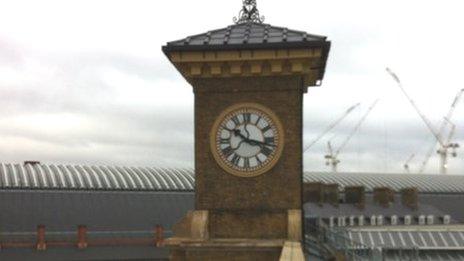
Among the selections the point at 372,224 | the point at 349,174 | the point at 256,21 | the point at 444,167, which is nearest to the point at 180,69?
the point at 256,21

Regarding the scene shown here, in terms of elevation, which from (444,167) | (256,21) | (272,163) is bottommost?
(444,167)

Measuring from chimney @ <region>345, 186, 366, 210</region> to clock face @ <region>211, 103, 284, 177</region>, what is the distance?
56.4 m

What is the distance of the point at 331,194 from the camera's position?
228 ft

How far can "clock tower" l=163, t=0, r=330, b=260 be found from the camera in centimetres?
1459

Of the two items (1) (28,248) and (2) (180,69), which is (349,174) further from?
(2) (180,69)

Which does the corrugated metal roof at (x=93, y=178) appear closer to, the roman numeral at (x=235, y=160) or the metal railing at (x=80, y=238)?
the metal railing at (x=80, y=238)

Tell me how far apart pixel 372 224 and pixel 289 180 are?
176 feet

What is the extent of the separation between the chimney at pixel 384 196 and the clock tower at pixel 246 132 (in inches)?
2299

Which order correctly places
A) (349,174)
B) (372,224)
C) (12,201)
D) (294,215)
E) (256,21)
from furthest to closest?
(349,174) < (372,224) < (12,201) < (256,21) < (294,215)

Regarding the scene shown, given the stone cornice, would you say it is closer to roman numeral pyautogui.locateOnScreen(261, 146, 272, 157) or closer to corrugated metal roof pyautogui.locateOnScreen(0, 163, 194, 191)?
roman numeral pyautogui.locateOnScreen(261, 146, 272, 157)

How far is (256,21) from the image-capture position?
1692 cm

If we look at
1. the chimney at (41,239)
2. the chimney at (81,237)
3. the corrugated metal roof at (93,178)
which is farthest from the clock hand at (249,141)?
the corrugated metal roof at (93,178)

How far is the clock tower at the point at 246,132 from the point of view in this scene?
1459 cm

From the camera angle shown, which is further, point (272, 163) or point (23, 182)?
point (23, 182)
